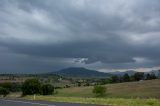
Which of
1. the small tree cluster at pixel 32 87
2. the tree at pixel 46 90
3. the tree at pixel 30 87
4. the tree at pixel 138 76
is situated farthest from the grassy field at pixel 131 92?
the tree at pixel 138 76

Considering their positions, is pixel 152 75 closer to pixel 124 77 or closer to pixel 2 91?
pixel 124 77

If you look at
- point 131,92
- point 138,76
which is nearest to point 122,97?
point 131,92

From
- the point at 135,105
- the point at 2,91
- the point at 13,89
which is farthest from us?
the point at 13,89

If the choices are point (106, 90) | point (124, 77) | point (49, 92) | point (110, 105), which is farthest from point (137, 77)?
point (110, 105)

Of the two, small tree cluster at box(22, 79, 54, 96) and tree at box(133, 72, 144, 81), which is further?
tree at box(133, 72, 144, 81)

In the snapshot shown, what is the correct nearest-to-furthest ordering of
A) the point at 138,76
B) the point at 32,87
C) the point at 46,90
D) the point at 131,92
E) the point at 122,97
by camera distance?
the point at 122,97
the point at 32,87
the point at 131,92
the point at 46,90
the point at 138,76

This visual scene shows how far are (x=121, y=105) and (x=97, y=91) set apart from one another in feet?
235

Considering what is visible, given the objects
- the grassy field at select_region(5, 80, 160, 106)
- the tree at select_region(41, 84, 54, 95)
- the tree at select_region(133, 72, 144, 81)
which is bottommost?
the grassy field at select_region(5, 80, 160, 106)

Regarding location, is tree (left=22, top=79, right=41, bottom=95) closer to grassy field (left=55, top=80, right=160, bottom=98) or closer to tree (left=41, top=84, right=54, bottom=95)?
grassy field (left=55, top=80, right=160, bottom=98)

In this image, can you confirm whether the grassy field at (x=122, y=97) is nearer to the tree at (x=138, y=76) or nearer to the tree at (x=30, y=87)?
the tree at (x=30, y=87)

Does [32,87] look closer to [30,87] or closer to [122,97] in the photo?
[30,87]

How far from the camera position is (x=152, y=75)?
14900cm

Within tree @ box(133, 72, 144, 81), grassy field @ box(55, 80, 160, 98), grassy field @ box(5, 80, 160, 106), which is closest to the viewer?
grassy field @ box(5, 80, 160, 106)

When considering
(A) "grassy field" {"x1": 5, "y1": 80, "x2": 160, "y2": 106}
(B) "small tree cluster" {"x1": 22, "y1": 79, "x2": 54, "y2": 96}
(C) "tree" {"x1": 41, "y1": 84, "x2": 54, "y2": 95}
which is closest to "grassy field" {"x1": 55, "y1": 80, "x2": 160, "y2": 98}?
(A) "grassy field" {"x1": 5, "y1": 80, "x2": 160, "y2": 106}
